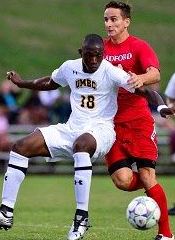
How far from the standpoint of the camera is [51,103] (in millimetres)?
28062

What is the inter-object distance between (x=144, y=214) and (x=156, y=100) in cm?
129

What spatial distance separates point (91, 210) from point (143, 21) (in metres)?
25.6

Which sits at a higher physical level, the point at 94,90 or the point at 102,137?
the point at 94,90

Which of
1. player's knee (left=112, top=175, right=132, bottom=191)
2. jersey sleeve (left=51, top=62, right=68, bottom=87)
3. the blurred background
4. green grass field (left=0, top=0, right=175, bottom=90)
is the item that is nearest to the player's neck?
jersey sleeve (left=51, top=62, right=68, bottom=87)

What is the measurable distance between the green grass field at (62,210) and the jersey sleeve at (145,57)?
2091mm

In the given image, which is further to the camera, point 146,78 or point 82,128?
point 82,128

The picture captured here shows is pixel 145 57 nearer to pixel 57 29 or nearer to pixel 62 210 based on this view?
pixel 62 210

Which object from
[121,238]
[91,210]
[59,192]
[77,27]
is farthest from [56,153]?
[77,27]

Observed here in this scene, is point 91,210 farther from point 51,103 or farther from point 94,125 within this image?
point 51,103

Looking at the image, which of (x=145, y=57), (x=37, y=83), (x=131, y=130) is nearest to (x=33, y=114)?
(x=37, y=83)

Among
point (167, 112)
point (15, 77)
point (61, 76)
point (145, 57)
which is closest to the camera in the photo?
point (167, 112)

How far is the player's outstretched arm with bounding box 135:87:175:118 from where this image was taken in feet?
39.4

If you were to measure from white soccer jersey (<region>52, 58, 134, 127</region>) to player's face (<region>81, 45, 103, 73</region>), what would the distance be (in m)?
0.09

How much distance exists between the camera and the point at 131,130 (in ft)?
41.5
